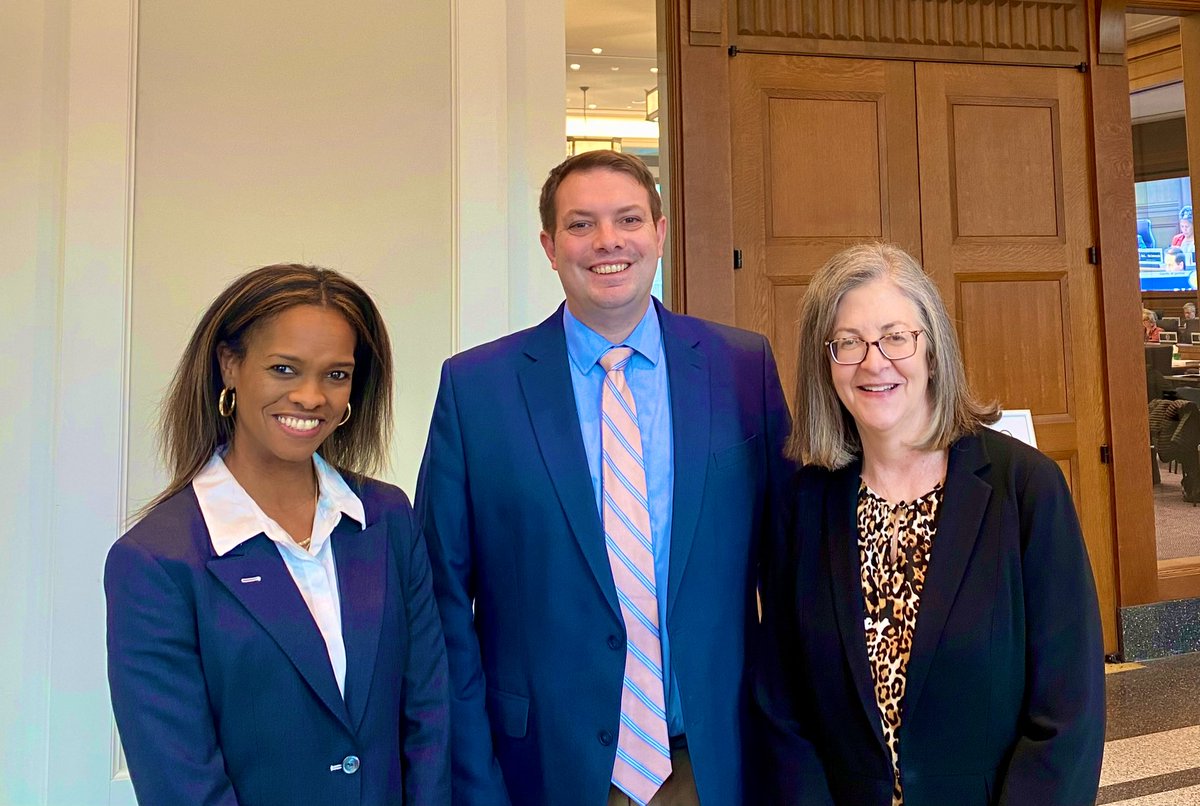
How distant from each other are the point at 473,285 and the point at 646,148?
264 inches

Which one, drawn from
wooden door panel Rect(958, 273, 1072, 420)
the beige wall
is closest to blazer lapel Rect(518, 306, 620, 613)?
the beige wall

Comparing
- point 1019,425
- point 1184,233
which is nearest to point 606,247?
point 1019,425

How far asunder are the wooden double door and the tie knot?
2245 mm

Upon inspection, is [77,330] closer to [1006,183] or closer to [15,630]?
[15,630]

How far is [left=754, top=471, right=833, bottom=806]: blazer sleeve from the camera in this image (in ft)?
4.58

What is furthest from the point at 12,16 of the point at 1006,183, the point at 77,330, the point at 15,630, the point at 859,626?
the point at 1006,183

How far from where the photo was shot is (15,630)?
8.41 ft

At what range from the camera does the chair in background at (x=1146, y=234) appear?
552cm

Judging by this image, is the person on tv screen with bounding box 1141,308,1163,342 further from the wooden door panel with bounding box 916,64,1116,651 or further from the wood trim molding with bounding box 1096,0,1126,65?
the wood trim molding with bounding box 1096,0,1126,65

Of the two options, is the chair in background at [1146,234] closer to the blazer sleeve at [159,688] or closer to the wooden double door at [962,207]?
the wooden double door at [962,207]

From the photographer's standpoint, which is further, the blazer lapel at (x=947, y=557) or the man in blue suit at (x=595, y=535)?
the man in blue suit at (x=595, y=535)

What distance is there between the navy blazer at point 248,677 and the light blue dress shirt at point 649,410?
431mm

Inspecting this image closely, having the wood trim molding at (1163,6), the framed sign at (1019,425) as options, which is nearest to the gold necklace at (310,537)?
the framed sign at (1019,425)

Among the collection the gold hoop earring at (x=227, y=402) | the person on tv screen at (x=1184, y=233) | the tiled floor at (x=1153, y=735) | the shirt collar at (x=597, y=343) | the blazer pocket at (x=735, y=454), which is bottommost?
the tiled floor at (x=1153, y=735)
